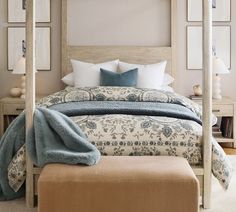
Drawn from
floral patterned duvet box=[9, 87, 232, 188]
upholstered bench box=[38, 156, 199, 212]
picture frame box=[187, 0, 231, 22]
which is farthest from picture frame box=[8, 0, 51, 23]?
upholstered bench box=[38, 156, 199, 212]

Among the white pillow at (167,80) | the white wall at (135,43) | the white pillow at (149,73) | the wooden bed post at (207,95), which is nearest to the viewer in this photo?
the wooden bed post at (207,95)

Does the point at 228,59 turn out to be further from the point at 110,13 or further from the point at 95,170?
the point at 95,170

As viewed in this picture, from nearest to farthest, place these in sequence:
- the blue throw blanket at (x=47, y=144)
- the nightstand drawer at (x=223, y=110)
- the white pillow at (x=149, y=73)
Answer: the blue throw blanket at (x=47, y=144)
the white pillow at (x=149, y=73)
the nightstand drawer at (x=223, y=110)

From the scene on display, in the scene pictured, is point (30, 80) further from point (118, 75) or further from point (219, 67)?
point (219, 67)

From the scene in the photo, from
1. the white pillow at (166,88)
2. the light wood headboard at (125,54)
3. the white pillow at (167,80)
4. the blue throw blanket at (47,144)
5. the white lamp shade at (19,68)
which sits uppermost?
the light wood headboard at (125,54)

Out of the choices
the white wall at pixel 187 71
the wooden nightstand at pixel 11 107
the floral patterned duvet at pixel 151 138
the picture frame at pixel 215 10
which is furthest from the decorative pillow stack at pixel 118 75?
the floral patterned duvet at pixel 151 138

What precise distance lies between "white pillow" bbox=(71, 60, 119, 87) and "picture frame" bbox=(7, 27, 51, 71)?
1.58ft

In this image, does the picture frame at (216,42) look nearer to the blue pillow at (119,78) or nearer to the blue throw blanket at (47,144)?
the blue pillow at (119,78)

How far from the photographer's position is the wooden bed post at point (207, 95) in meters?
3.05

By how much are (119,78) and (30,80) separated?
1.76 metres

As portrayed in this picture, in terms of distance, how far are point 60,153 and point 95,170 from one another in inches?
11.1

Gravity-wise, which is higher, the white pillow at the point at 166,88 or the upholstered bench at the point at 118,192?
the white pillow at the point at 166,88

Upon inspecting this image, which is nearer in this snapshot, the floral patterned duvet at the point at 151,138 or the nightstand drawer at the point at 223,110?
the floral patterned duvet at the point at 151,138

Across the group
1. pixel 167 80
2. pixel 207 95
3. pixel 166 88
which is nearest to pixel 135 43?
pixel 167 80
